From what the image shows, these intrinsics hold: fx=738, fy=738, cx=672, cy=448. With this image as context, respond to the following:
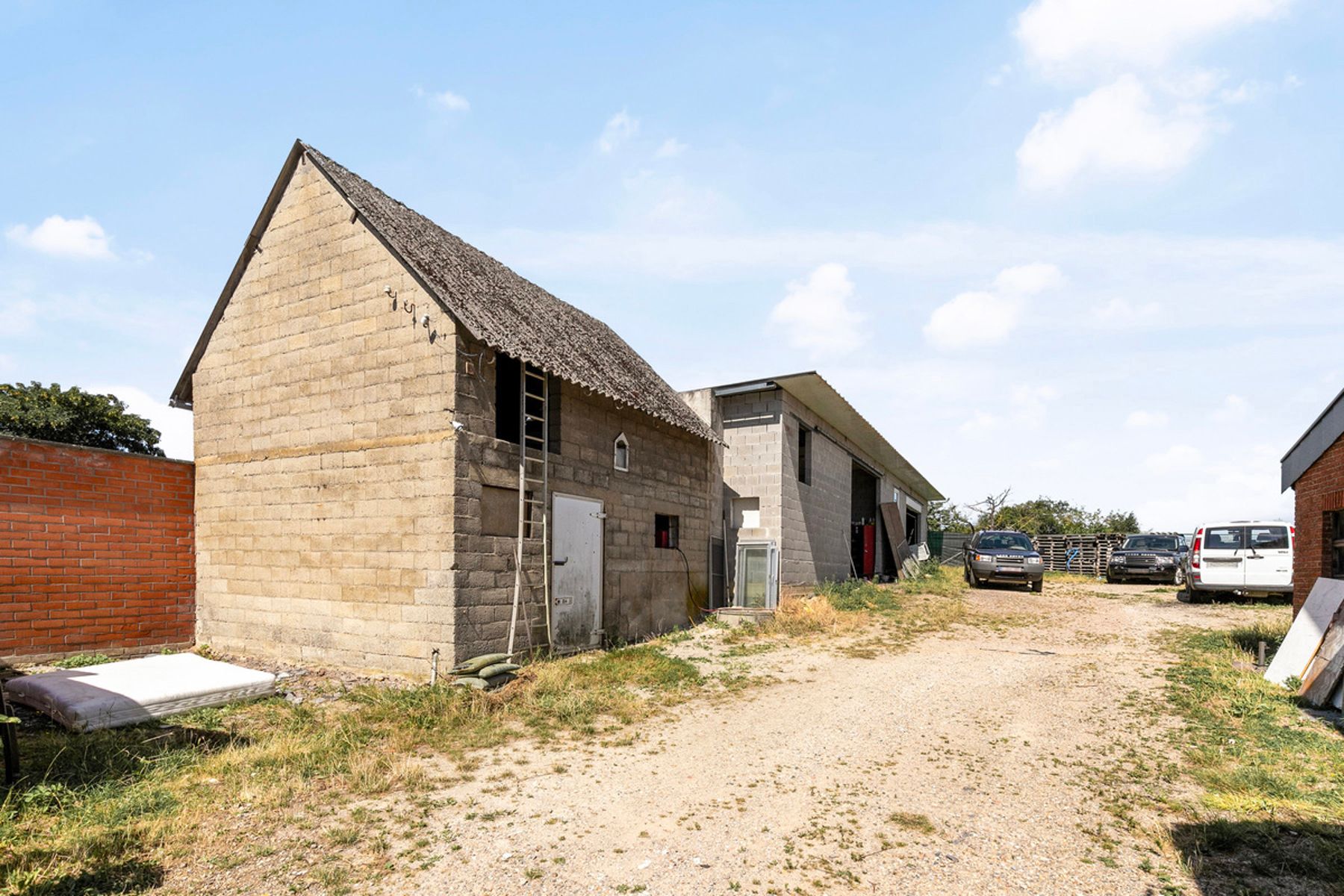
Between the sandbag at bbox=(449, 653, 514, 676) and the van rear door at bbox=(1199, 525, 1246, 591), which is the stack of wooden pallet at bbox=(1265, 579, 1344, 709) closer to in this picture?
the van rear door at bbox=(1199, 525, 1246, 591)

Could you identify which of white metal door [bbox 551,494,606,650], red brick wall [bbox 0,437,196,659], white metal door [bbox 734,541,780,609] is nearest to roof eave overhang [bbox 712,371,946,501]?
white metal door [bbox 734,541,780,609]

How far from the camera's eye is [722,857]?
4449 mm

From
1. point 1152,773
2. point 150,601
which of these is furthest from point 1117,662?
point 150,601

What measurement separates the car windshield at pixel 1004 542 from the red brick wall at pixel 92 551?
1954cm

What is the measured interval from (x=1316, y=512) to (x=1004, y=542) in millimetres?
11719

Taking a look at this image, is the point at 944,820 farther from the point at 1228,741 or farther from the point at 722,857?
the point at 1228,741

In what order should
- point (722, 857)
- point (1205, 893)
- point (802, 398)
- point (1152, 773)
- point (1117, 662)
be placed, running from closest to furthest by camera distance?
1. point (1205, 893)
2. point (722, 857)
3. point (1152, 773)
4. point (1117, 662)
5. point (802, 398)

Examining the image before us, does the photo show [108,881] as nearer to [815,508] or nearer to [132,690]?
[132,690]

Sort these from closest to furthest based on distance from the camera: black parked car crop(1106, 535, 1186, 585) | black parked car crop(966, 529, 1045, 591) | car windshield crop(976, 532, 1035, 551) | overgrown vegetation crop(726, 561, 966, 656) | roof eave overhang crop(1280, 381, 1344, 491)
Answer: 1. roof eave overhang crop(1280, 381, 1344, 491)
2. overgrown vegetation crop(726, 561, 966, 656)
3. black parked car crop(966, 529, 1045, 591)
4. car windshield crop(976, 532, 1035, 551)
5. black parked car crop(1106, 535, 1186, 585)

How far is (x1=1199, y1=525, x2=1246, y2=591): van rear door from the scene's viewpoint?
16.9 meters

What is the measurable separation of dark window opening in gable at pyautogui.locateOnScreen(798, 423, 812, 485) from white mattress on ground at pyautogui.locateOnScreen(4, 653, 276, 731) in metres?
13.0

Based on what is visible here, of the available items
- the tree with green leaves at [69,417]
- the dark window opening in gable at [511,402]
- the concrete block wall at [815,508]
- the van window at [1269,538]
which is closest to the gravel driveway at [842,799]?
the dark window opening in gable at [511,402]

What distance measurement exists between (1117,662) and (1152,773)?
553 cm

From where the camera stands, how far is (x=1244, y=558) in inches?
664
